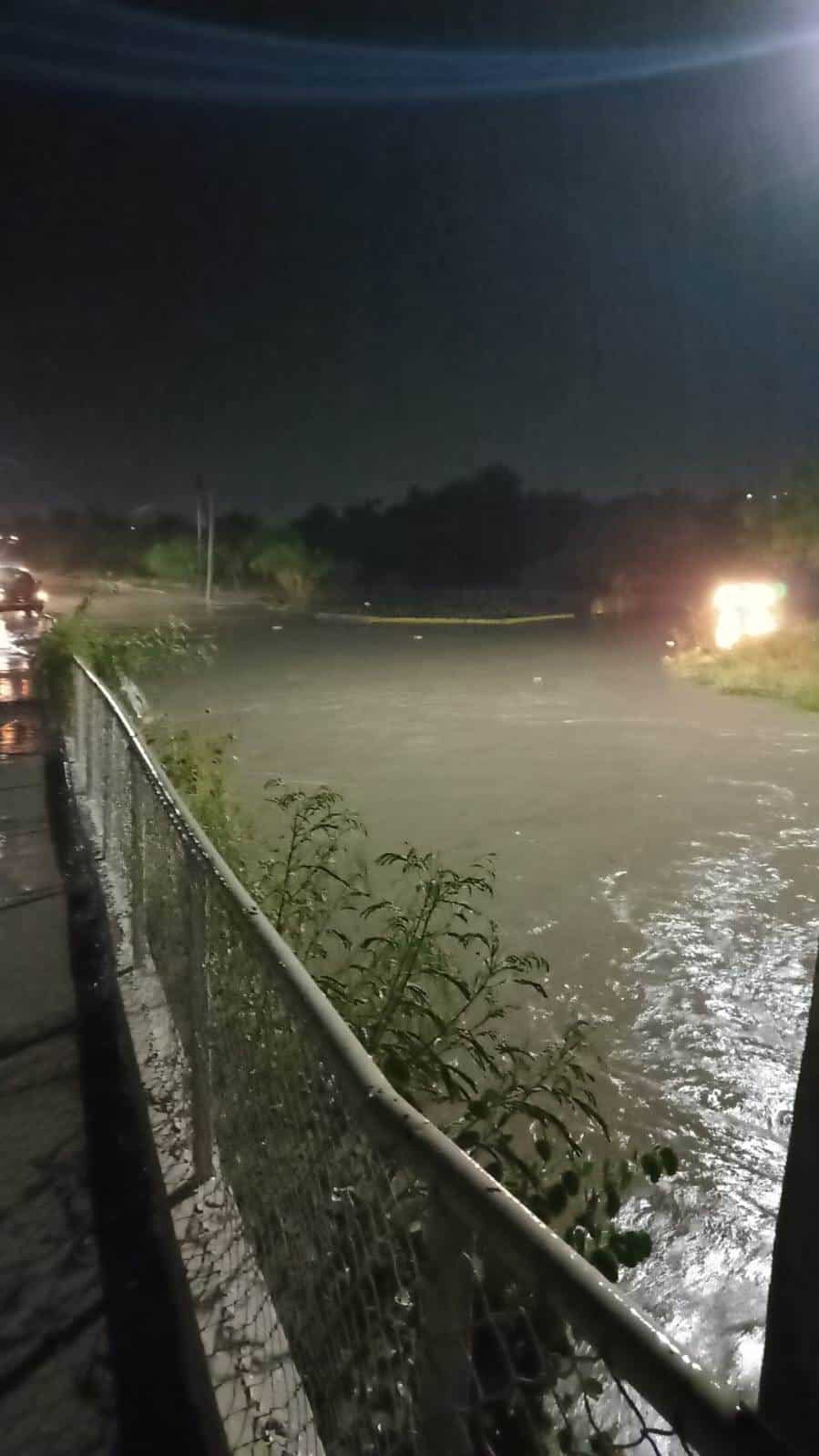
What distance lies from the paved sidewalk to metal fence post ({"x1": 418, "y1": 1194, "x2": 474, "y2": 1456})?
123cm

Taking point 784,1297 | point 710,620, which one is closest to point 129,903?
point 784,1297

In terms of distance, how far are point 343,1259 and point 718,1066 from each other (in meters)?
3.67

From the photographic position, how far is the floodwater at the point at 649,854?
435 cm

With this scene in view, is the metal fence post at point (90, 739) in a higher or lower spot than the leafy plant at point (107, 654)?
lower

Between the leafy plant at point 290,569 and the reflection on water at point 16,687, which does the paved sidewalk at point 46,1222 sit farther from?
the leafy plant at point 290,569

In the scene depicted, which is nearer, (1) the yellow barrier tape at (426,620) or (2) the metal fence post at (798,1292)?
(2) the metal fence post at (798,1292)

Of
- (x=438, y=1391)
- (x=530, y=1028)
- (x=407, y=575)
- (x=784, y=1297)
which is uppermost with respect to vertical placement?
(x=407, y=575)

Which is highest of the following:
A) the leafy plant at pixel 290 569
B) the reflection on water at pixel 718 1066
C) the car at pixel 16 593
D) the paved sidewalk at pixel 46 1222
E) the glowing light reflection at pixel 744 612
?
the leafy plant at pixel 290 569

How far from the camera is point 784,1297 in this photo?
113 centimetres

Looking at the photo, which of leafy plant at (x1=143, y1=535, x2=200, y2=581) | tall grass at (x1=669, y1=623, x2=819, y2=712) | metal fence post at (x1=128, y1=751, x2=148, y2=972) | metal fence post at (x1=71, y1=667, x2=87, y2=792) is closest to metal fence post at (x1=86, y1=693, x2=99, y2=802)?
metal fence post at (x1=71, y1=667, x2=87, y2=792)

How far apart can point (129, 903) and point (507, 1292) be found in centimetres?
423

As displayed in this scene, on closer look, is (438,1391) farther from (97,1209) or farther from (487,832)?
(487,832)

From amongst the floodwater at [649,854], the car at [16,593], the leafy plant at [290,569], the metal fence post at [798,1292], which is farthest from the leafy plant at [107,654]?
the leafy plant at [290,569]

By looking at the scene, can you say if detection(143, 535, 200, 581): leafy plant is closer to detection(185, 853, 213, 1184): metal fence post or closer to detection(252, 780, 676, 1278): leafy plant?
detection(252, 780, 676, 1278): leafy plant
